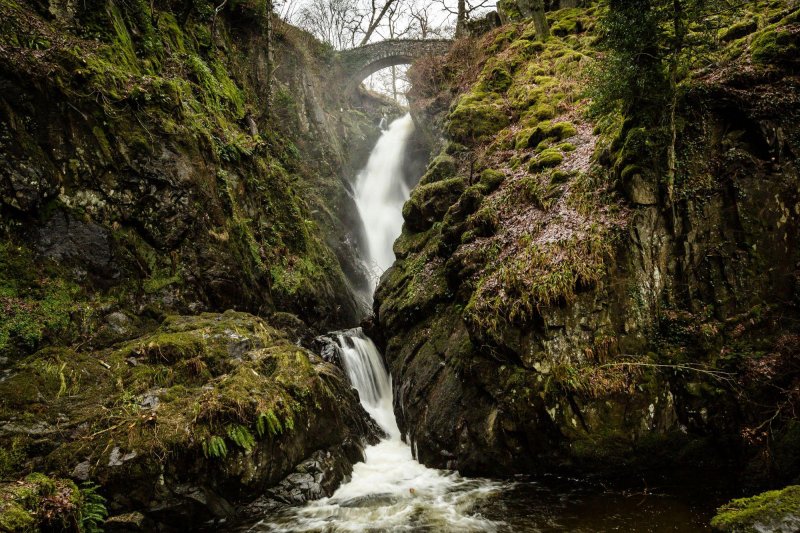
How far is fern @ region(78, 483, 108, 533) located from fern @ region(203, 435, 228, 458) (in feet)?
3.75

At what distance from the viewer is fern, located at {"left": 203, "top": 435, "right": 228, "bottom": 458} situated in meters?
5.34

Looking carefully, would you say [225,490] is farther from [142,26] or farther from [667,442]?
[142,26]

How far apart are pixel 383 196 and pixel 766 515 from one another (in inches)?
818

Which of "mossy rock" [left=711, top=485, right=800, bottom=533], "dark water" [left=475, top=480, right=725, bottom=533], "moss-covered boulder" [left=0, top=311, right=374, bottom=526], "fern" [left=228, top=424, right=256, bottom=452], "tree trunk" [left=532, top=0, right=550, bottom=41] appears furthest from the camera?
"tree trunk" [left=532, top=0, right=550, bottom=41]

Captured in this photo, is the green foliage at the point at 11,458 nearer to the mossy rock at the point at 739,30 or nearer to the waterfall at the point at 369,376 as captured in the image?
the waterfall at the point at 369,376

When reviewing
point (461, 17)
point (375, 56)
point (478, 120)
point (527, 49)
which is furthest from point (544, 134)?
point (375, 56)

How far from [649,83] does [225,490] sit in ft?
30.6

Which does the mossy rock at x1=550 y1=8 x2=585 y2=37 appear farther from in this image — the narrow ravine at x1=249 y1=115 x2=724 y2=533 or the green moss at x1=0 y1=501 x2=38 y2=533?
the green moss at x1=0 y1=501 x2=38 y2=533

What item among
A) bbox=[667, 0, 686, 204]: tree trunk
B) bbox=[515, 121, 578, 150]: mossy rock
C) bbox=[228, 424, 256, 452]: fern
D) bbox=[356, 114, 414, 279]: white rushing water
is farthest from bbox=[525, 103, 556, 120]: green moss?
bbox=[228, 424, 256, 452]: fern

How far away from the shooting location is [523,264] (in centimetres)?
711

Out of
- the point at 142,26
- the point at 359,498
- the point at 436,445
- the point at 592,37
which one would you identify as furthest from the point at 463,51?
the point at 359,498

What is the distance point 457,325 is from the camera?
8.62 m

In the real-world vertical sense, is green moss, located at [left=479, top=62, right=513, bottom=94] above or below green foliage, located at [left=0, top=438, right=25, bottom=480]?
above

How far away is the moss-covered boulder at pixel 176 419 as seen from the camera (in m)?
4.84
